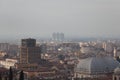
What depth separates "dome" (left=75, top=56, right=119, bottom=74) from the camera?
49.4 meters

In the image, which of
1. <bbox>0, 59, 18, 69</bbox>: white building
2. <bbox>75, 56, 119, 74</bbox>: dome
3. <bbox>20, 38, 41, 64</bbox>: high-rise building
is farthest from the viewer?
<bbox>0, 59, 18, 69</bbox>: white building

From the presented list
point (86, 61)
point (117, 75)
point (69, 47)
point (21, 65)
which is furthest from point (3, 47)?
point (117, 75)

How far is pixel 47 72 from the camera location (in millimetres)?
56875

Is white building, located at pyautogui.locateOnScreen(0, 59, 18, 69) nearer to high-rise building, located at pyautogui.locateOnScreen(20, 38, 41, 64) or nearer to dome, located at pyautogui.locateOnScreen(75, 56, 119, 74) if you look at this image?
high-rise building, located at pyautogui.locateOnScreen(20, 38, 41, 64)

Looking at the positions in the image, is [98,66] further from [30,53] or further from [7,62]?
[7,62]

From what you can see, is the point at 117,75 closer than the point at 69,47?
Yes

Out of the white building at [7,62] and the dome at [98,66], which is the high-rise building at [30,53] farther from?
the dome at [98,66]

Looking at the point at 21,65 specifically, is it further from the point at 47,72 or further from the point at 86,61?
the point at 86,61

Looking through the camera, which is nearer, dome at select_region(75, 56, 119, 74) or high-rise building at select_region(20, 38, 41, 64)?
dome at select_region(75, 56, 119, 74)

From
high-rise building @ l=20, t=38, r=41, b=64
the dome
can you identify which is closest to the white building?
high-rise building @ l=20, t=38, r=41, b=64

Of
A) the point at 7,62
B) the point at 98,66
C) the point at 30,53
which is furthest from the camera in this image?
→ the point at 7,62

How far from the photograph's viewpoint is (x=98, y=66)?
163 ft

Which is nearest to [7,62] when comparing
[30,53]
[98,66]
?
[30,53]

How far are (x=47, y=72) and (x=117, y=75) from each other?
58.3 ft
